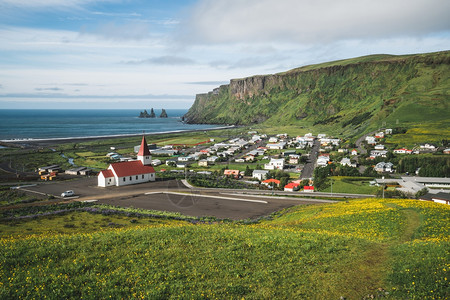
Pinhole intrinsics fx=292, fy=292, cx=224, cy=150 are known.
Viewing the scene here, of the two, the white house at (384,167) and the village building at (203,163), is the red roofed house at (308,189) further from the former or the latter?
the village building at (203,163)

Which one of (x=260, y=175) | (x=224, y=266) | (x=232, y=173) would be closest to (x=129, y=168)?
(x=232, y=173)

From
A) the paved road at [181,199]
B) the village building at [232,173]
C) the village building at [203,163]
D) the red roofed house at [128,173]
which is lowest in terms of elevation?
the village building at [232,173]

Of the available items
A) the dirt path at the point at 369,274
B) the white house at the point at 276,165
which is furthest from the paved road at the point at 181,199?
the white house at the point at 276,165

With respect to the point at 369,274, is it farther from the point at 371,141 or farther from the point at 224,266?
the point at 371,141

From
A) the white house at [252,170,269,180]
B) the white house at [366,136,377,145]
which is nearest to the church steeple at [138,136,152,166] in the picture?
the white house at [252,170,269,180]

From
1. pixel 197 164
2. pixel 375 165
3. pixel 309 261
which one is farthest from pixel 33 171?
pixel 375 165

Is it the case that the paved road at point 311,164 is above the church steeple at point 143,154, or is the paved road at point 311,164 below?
below

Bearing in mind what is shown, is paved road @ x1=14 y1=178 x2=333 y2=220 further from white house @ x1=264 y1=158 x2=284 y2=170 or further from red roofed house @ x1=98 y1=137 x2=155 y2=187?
white house @ x1=264 y1=158 x2=284 y2=170
